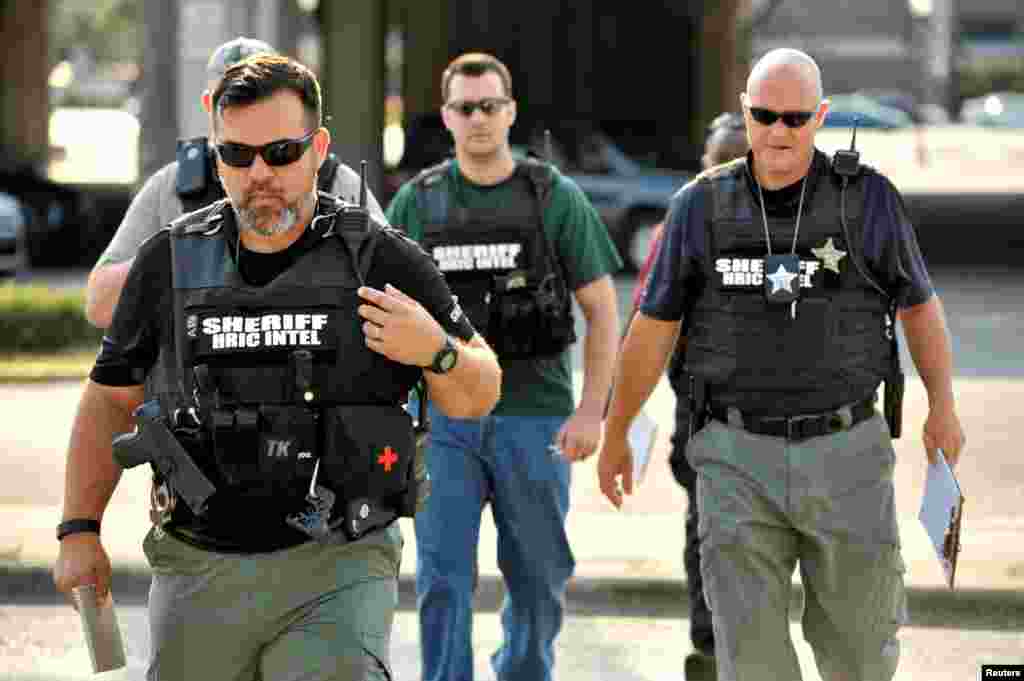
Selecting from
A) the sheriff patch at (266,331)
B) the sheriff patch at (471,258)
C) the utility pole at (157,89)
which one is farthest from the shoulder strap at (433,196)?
the utility pole at (157,89)

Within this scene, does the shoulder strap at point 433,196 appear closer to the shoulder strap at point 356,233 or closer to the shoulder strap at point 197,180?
the shoulder strap at point 197,180

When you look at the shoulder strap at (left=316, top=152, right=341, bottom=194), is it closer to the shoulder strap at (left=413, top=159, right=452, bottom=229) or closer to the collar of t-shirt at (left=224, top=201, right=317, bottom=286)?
the shoulder strap at (left=413, top=159, right=452, bottom=229)

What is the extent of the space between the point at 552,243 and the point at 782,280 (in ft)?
4.64

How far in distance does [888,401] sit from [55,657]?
3.45m

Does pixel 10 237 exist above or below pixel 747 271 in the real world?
below

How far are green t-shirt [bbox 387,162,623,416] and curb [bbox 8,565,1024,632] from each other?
6.03 feet

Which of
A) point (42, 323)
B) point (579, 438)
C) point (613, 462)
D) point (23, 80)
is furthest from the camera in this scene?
point (23, 80)

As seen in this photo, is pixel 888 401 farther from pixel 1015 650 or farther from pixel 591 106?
pixel 591 106

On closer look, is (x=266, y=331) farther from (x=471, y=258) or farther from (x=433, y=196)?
(x=433, y=196)

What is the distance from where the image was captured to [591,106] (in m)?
34.6

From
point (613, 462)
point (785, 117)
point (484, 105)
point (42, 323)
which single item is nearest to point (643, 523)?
point (484, 105)

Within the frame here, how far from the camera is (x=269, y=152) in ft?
12.9

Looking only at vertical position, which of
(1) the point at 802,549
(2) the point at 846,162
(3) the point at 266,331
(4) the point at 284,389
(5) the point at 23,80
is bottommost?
(1) the point at 802,549

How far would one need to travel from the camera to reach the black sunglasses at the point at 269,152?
393cm
